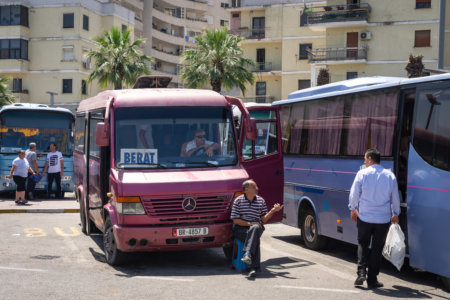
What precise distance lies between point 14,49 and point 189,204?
56491mm

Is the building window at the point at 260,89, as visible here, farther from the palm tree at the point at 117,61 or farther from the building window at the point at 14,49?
the building window at the point at 14,49

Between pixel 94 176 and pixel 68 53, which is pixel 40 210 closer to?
pixel 94 176

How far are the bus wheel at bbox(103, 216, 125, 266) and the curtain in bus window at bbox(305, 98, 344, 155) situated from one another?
163 inches

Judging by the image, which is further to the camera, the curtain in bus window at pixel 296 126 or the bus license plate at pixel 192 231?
the curtain in bus window at pixel 296 126

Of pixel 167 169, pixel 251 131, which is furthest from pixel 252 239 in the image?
pixel 251 131

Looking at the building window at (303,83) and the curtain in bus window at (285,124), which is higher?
the building window at (303,83)

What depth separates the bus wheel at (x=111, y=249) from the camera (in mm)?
10719

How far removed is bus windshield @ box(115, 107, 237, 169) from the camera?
1088 cm

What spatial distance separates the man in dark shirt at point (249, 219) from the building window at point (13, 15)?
184 ft

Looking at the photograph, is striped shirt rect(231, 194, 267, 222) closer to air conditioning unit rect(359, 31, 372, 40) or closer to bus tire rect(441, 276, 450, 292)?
bus tire rect(441, 276, 450, 292)

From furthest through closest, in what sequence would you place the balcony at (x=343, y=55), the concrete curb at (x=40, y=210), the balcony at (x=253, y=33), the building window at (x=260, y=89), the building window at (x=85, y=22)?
the building window at (x=260, y=89) < the balcony at (x=253, y=33) < the building window at (x=85, y=22) < the balcony at (x=343, y=55) < the concrete curb at (x=40, y=210)

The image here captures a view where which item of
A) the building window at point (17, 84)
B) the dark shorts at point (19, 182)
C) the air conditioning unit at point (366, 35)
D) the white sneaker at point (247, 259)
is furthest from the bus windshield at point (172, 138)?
the building window at point (17, 84)

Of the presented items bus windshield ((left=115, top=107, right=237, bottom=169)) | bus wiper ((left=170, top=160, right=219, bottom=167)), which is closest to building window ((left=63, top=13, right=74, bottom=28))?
bus windshield ((left=115, top=107, right=237, bottom=169))

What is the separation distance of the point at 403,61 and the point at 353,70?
Result: 4239 mm
